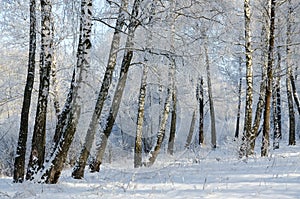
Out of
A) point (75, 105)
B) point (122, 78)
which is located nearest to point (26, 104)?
point (122, 78)

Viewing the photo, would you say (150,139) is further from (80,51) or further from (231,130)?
(80,51)

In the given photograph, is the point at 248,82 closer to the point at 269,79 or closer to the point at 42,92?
the point at 269,79

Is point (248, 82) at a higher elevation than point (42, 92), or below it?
higher

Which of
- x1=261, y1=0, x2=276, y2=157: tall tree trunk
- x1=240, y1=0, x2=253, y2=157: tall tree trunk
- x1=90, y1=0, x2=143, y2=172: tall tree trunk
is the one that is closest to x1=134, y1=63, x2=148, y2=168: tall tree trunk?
x1=90, y1=0, x2=143, y2=172: tall tree trunk

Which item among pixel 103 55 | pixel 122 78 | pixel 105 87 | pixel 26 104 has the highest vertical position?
pixel 103 55

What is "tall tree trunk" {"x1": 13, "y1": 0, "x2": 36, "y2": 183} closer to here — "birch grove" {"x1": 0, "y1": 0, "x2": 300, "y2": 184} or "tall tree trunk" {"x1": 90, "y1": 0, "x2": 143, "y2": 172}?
"birch grove" {"x1": 0, "y1": 0, "x2": 300, "y2": 184}

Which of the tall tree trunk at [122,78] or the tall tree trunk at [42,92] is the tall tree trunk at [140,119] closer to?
the tall tree trunk at [122,78]

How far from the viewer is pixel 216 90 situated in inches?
1289

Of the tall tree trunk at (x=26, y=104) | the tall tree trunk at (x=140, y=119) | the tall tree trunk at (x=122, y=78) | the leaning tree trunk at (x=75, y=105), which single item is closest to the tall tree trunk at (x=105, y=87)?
the tall tree trunk at (x=122, y=78)

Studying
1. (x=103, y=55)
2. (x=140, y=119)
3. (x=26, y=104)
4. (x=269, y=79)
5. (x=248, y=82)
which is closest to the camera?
(x=26, y=104)

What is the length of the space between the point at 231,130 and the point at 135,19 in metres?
36.6

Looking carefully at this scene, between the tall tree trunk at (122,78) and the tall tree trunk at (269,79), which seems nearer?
the tall tree trunk at (122,78)

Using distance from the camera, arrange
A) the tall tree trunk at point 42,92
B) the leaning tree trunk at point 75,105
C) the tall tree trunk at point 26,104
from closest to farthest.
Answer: the leaning tree trunk at point 75,105
the tall tree trunk at point 42,92
the tall tree trunk at point 26,104

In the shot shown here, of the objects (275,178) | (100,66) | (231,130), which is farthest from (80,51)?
(231,130)
